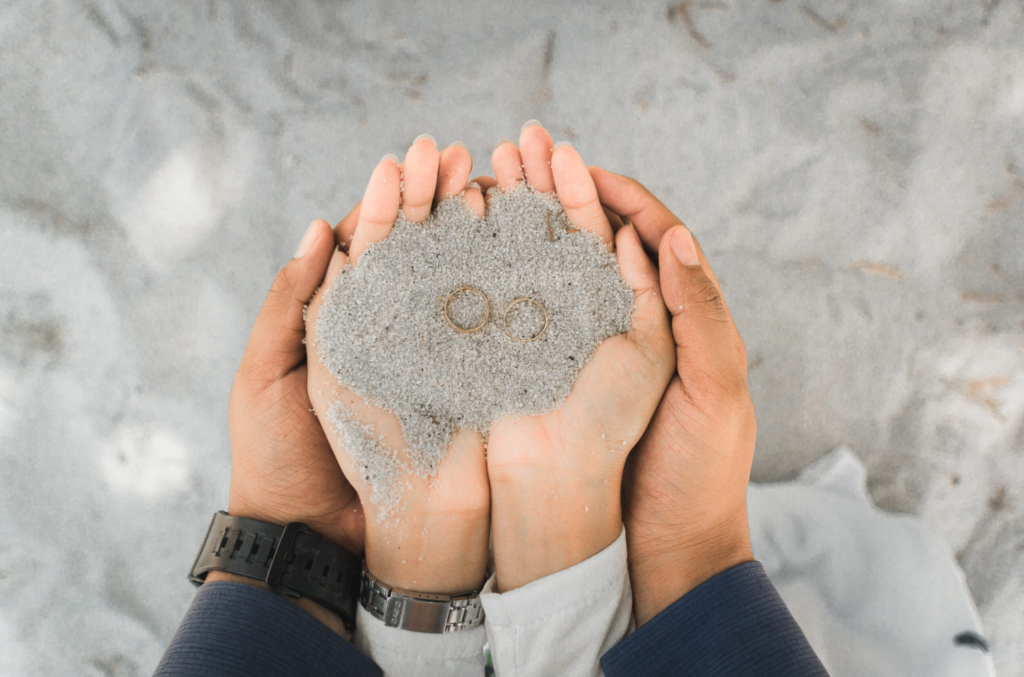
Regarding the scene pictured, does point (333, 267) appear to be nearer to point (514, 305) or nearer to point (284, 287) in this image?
point (284, 287)

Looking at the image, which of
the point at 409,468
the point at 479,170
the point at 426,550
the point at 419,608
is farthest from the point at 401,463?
the point at 479,170

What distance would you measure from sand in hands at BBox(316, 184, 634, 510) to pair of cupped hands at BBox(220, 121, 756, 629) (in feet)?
0.10

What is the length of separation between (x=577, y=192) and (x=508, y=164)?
0.17 m

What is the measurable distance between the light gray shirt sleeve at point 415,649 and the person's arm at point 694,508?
1.00 ft

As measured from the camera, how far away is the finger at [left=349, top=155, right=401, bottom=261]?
52.2 inches

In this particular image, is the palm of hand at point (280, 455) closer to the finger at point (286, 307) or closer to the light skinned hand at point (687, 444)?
the finger at point (286, 307)

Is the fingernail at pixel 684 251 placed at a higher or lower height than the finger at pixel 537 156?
lower

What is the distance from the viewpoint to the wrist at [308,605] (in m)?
1.31

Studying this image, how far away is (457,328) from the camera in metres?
1.33

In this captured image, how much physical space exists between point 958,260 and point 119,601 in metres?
2.41

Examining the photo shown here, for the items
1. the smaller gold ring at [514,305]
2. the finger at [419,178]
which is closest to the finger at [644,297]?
the smaller gold ring at [514,305]

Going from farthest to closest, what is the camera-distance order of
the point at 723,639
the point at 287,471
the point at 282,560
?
the point at 287,471
the point at 282,560
the point at 723,639

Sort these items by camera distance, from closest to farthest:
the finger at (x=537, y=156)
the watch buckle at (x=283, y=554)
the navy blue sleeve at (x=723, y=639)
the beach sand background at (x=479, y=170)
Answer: the navy blue sleeve at (x=723, y=639)
the watch buckle at (x=283, y=554)
the finger at (x=537, y=156)
the beach sand background at (x=479, y=170)

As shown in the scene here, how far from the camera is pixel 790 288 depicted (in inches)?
71.2
